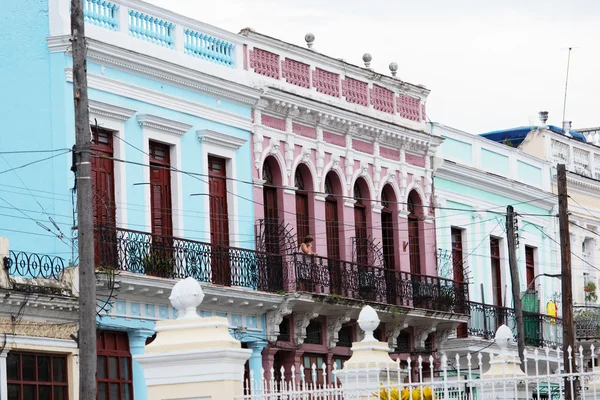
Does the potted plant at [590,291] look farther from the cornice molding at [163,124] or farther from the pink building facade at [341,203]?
the cornice molding at [163,124]

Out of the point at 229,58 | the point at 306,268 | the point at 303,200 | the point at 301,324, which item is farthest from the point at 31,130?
the point at 303,200

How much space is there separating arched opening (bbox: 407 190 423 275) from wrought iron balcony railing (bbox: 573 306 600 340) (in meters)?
6.70

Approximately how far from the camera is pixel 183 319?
13922 mm

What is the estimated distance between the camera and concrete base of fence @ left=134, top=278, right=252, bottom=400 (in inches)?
537

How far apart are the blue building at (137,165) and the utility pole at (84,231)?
508 centimetres

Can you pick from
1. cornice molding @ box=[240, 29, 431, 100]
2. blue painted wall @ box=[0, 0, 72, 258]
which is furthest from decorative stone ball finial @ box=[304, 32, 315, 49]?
blue painted wall @ box=[0, 0, 72, 258]

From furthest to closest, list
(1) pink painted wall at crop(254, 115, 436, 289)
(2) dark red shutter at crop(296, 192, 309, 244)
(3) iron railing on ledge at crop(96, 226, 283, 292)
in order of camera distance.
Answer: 1. (2) dark red shutter at crop(296, 192, 309, 244)
2. (1) pink painted wall at crop(254, 115, 436, 289)
3. (3) iron railing on ledge at crop(96, 226, 283, 292)

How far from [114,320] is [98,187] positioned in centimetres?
198

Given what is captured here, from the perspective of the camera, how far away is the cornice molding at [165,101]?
2409 cm

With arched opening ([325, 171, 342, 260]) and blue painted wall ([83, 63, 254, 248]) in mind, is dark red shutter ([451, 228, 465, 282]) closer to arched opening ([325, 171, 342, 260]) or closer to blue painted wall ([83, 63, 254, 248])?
arched opening ([325, 171, 342, 260])

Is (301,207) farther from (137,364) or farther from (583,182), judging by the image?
(583,182)

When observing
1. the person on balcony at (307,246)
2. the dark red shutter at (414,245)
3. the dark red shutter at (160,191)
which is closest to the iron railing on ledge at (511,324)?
the dark red shutter at (414,245)

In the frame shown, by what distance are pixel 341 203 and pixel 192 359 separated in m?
16.8

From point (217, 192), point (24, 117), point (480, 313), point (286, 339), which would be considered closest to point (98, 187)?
point (24, 117)
